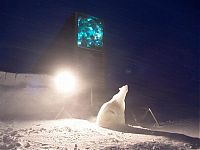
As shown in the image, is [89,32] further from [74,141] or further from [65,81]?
[74,141]

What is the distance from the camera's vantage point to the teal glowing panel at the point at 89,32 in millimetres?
16594

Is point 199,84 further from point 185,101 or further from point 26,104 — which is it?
point 26,104

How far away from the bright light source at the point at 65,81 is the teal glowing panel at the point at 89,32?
2428 mm

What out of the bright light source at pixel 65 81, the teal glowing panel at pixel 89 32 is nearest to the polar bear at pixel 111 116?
the bright light source at pixel 65 81

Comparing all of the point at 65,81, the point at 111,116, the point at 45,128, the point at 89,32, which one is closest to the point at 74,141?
the point at 45,128

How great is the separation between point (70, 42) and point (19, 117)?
7063 millimetres

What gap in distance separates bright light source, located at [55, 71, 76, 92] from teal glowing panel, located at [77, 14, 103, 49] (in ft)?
7.97

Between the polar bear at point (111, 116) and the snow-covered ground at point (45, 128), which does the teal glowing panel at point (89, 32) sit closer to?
the snow-covered ground at point (45, 128)

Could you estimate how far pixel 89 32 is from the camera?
16859 millimetres

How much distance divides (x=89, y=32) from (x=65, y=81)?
4266 mm

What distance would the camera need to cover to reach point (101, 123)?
10508mm

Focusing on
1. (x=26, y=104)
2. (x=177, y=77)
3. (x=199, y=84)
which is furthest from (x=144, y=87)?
(x=26, y=104)

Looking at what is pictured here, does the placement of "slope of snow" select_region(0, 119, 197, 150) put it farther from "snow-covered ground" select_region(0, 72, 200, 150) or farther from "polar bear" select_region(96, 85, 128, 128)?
"polar bear" select_region(96, 85, 128, 128)

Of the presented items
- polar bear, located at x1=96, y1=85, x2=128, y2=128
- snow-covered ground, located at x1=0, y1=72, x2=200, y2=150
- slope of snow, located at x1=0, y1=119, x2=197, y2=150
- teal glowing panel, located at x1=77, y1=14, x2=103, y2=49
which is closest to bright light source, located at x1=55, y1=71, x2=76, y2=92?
snow-covered ground, located at x1=0, y1=72, x2=200, y2=150
